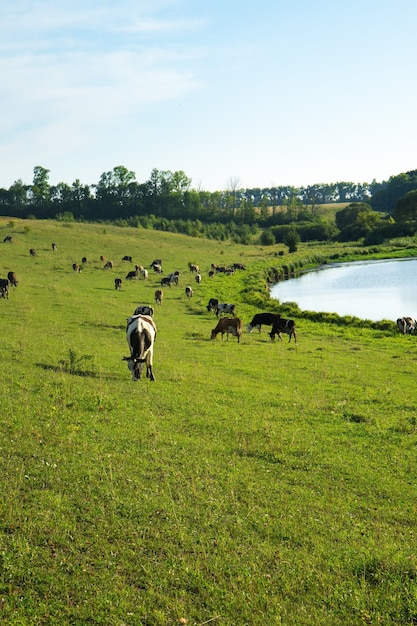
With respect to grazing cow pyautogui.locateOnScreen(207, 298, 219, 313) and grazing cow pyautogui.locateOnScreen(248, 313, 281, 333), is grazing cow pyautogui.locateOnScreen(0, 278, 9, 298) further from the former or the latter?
grazing cow pyautogui.locateOnScreen(248, 313, 281, 333)

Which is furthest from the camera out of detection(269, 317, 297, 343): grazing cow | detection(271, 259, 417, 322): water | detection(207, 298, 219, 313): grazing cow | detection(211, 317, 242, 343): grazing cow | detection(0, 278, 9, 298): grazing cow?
detection(271, 259, 417, 322): water

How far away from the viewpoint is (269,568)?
7367 millimetres

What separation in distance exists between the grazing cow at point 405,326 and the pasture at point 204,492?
1255 centimetres

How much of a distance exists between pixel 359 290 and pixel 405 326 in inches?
1066

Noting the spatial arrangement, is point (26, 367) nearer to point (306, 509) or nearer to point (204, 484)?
point (204, 484)

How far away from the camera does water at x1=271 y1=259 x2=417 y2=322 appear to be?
155ft

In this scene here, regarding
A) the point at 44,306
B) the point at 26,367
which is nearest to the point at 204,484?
the point at 26,367

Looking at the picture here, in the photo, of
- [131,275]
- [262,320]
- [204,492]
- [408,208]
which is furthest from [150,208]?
[204,492]

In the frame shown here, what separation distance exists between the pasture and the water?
87.1ft

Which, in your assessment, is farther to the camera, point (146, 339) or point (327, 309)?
point (327, 309)

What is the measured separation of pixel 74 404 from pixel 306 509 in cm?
709

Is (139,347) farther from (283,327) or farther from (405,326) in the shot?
(405,326)

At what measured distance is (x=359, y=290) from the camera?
59.7 metres

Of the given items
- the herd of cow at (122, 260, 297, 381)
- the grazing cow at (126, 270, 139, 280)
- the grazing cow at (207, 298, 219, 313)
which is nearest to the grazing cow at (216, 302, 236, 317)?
the herd of cow at (122, 260, 297, 381)
